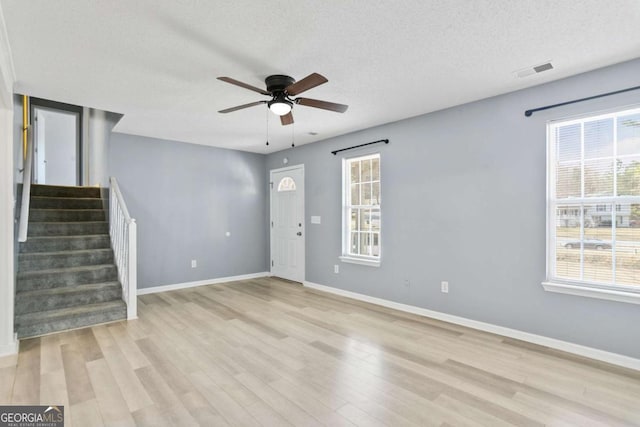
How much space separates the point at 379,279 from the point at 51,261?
4279 millimetres

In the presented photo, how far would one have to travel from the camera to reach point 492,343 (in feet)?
10.5

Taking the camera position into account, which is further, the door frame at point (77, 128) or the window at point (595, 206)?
the door frame at point (77, 128)

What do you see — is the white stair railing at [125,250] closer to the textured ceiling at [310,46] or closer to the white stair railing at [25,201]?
the white stair railing at [25,201]

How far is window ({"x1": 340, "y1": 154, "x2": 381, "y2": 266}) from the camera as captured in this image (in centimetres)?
475

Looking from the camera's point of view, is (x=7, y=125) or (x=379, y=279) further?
A: (x=379, y=279)

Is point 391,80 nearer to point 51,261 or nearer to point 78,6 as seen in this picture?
point 78,6

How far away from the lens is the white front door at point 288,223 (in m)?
5.94

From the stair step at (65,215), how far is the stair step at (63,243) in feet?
1.95

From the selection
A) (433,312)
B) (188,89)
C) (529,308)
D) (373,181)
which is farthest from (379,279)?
(188,89)

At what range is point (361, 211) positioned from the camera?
4.98m

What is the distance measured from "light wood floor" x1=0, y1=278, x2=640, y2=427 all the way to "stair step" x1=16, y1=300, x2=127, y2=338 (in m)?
0.17

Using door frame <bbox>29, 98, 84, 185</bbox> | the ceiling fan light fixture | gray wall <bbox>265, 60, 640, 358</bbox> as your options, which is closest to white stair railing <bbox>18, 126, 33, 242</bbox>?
door frame <bbox>29, 98, 84, 185</bbox>

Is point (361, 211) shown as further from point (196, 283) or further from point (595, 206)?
point (196, 283)

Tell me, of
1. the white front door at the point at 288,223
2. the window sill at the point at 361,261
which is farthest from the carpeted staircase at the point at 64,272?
the window sill at the point at 361,261
